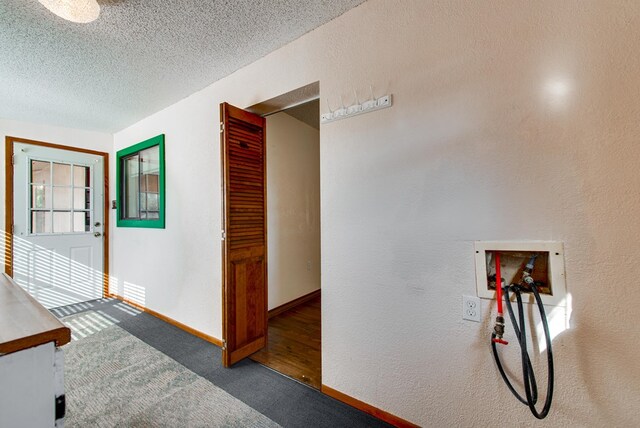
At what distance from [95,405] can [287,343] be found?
138 centimetres

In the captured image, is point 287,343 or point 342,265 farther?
point 287,343

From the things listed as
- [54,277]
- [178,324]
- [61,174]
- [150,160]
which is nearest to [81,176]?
[61,174]

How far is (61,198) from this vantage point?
3504mm

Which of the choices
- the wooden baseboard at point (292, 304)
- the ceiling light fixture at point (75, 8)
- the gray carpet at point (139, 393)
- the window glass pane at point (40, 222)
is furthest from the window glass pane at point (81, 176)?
the wooden baseboard at point (292, 304)

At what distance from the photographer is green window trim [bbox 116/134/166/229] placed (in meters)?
3.01


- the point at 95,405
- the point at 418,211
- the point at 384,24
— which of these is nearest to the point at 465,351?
the point at 418,211

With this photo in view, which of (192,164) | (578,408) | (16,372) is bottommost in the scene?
(578,408)

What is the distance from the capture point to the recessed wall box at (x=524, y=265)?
1102mm

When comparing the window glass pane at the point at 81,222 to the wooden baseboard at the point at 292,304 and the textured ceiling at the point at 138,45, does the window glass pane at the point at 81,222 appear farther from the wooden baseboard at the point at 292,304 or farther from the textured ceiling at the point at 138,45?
the wooden baseboard at the point at 292,304

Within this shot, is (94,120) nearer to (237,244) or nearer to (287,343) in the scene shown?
(237,244)

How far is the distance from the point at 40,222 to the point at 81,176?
0.75 m

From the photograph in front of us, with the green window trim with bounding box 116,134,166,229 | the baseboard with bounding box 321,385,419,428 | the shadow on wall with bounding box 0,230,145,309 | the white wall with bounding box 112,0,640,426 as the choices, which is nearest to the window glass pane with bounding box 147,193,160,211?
the green window trim with bounding box 116,134,166,229

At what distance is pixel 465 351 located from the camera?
51.0 inches

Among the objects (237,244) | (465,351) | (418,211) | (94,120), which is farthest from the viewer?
(94,120)
